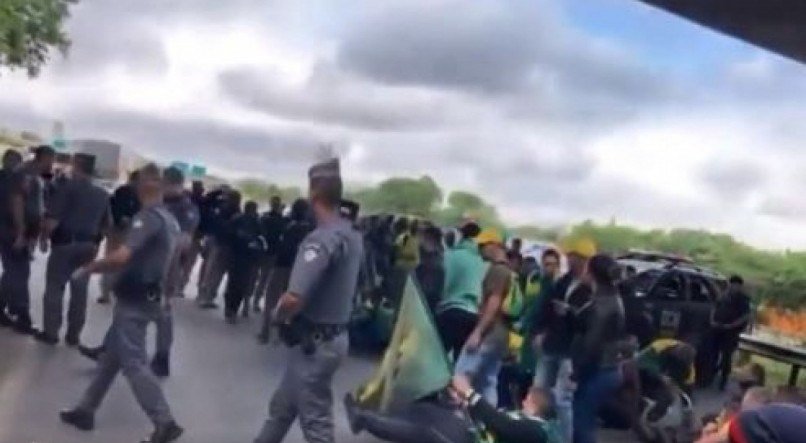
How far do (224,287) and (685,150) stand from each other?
4.72ft

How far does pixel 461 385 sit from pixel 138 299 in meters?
0.87

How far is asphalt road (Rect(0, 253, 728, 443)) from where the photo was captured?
125 inches

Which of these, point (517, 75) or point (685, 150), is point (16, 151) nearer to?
point (517, 75)

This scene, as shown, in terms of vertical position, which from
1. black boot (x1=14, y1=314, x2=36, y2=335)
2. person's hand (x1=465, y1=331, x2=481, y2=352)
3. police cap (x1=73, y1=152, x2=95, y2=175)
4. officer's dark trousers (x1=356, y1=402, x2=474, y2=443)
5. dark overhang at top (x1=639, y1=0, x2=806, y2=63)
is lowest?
officer's dark trousers (x1=356, y1=402, x2=474, y2=443)

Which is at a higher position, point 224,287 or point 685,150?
point 685,150

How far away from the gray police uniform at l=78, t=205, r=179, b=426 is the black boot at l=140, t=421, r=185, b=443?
2.0 inches

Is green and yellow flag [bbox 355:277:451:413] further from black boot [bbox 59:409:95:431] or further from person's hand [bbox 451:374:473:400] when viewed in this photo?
black boot [bbox 59:409:95:431]

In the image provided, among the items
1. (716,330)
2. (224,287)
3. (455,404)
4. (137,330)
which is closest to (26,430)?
(137,330)

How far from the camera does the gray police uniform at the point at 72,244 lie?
3137mm

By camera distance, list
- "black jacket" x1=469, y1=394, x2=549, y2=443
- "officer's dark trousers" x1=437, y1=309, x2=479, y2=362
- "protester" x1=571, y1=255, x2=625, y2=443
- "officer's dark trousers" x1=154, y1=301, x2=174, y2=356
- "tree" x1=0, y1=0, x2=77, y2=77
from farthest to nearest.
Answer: "protester" x1=571, y1=255, x2=625, y2=443 → "officer's dark trousers" x1=437, y1=309, x2=479, y2=362 → "officer's dark trousers" x1=154, y1=301, x2=174, y2=356 → "black jacket" x1=469, y1=394, x2=549, y2=443 → "tree" x1=0, y1=0, x2=77, y2=77

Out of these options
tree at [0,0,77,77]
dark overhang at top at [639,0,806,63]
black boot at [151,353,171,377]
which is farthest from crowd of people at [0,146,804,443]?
dark overhang at top at [639,0,806,63]

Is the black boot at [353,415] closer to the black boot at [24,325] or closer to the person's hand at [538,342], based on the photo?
the person's hand at [538,342]

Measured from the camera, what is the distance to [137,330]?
3.22m

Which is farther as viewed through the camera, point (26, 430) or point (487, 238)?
point (487, 238)
